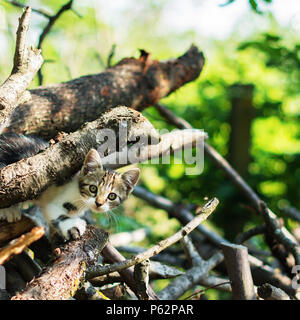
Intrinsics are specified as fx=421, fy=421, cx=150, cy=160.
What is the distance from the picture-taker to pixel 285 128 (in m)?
4.23

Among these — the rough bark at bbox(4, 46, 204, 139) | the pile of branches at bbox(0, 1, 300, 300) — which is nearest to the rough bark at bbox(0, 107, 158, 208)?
the pile of branches at bbox(0, 1, 300, 300)

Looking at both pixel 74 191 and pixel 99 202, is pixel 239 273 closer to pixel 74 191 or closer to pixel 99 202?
pixel 99 202

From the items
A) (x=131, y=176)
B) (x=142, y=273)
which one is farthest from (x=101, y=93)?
(x=142, y=273)

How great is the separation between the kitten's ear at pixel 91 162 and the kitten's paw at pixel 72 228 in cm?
23

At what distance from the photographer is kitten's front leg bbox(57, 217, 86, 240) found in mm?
1750

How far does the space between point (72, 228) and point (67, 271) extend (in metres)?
0.39

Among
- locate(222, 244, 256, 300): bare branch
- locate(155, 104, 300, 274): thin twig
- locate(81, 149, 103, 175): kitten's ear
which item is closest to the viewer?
locate(222, 244, 256, 300): bare branch

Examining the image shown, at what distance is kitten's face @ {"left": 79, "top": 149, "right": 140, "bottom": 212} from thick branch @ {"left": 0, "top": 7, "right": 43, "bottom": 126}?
420 mm

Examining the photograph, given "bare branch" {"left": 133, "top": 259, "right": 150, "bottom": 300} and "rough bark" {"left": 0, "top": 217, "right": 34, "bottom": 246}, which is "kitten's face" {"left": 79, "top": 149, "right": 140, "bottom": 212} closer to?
"rough bark" {"left": 0, "top": 217, "right": 34, "bottom": 246}

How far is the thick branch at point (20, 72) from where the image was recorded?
1538mm

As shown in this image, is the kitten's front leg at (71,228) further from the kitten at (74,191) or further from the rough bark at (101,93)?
the rough bark at (101,93)
